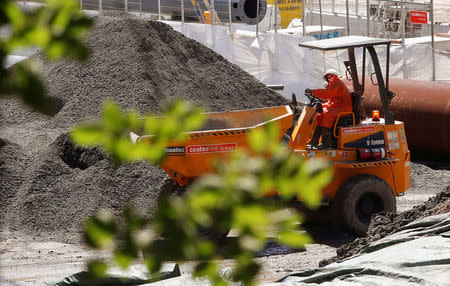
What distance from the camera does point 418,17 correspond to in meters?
22.7

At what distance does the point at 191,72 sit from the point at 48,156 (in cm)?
476

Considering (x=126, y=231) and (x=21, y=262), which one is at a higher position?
(x=126, y=231)

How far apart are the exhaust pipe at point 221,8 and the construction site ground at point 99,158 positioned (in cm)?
305

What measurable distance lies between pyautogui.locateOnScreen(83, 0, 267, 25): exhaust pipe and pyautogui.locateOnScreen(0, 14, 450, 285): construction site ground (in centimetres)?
305

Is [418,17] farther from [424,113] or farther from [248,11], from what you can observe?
[424,113]

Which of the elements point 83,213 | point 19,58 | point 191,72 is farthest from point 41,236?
point 19,58

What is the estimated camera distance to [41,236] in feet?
34.8

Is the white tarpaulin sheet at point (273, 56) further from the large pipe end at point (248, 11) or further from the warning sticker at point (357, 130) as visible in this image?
the warning sticker at point (357, 130)

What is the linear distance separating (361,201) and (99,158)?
176 inches

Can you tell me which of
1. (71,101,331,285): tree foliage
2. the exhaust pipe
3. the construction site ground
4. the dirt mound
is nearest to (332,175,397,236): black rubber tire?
the construction site ground

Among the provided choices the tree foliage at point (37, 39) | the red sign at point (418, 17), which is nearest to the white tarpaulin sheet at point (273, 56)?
the red sign at point (418, 17)

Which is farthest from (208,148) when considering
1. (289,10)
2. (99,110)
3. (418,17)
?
(289,10)

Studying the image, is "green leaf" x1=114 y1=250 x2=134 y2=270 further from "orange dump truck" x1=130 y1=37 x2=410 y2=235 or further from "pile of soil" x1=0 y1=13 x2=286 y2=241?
"orange dump truck" x1=130 y1=37 x2=410 y2=235

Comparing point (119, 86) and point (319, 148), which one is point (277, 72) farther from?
point (319, 148)
